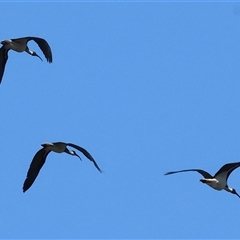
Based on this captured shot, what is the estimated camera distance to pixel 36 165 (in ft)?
110

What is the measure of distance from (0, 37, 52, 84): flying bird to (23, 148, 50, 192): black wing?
9.53ft

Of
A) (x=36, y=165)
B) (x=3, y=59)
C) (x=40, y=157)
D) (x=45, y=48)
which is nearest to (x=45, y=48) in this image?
(x=45, y=48)

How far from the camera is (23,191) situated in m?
32.8

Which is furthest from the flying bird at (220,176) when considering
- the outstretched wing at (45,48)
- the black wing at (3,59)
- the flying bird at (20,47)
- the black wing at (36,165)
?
the black wing at (3,59)

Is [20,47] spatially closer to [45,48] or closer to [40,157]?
[45,48]

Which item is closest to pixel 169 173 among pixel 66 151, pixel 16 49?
pixel 66 151

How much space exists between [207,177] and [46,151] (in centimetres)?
508

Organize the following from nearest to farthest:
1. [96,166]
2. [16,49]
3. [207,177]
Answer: [96,166] < [207,177] < [16,49]

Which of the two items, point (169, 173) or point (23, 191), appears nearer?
point (169, 173)

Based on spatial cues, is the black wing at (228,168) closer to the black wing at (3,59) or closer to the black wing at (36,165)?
the black wing at (36,165)

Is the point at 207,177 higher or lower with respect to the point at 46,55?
lower

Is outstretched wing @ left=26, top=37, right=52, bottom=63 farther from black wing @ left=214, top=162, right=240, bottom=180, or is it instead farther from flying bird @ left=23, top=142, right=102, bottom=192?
black wing @ left=214, top=162, right=240, bottom=180

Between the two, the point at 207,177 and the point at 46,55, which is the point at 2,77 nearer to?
the point at 46,55

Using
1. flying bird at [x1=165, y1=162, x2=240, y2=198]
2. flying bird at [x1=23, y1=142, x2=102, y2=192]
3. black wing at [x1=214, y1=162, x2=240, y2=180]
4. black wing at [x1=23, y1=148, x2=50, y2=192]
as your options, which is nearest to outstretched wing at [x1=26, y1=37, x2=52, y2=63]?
flying bird at [x1=23, y1=142, x2=102, y2=192]
